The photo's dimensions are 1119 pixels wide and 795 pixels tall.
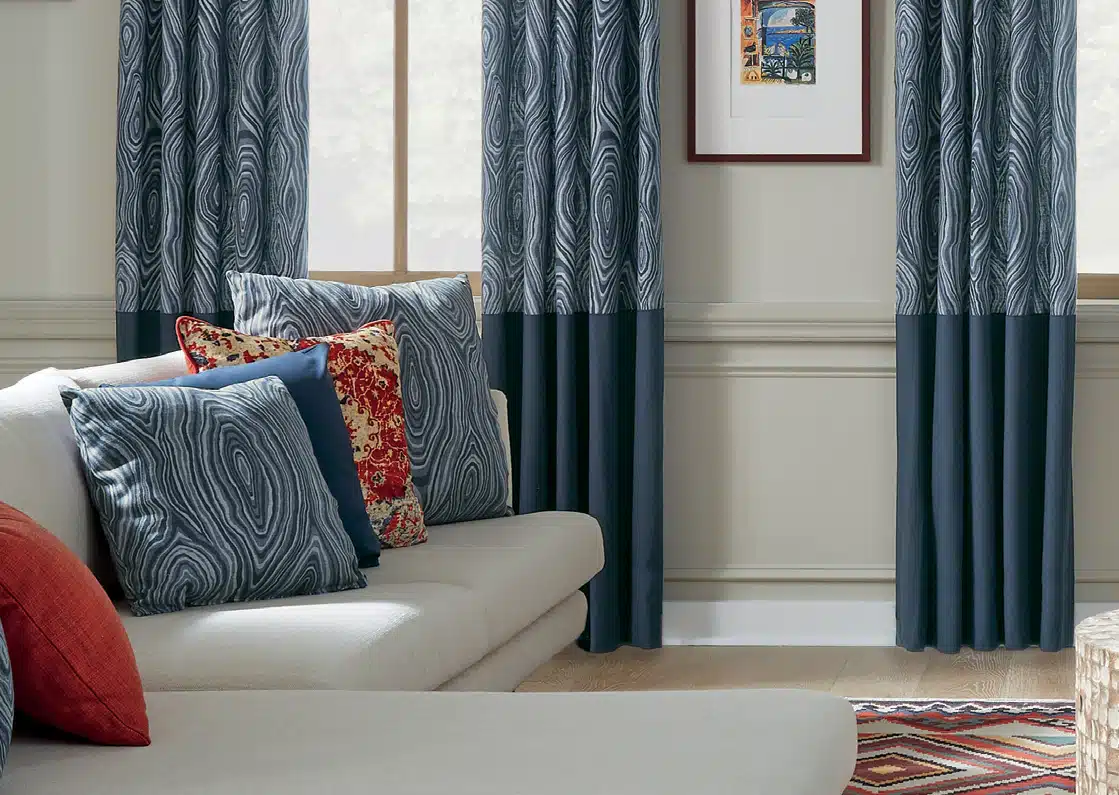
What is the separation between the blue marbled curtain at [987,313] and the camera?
10.8ft

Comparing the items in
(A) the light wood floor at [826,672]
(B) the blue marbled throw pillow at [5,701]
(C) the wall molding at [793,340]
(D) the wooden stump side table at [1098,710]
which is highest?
(C) the wall molding at [793,340]

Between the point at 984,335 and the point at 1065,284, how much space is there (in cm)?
24

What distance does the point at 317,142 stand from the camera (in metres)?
3.69

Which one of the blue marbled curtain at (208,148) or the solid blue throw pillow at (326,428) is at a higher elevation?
the blue marbled curtain at (208,148)

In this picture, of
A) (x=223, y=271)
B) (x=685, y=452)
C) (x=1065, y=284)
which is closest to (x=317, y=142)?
(x=223, y=271)

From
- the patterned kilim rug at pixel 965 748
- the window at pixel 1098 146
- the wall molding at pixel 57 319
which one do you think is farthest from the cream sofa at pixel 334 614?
the window at pixel 1098 146

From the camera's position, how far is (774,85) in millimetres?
3500

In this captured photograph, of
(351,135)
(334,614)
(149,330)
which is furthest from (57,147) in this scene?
(334,614)

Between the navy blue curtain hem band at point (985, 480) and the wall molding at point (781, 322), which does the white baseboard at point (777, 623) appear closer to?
the navy blue curtain hem band at point (985, 480)

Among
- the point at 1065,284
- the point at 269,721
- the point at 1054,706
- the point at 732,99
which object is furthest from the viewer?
the point at 732,99

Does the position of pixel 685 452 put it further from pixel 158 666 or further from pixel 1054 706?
pixel 158 666

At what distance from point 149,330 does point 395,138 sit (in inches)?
34.4

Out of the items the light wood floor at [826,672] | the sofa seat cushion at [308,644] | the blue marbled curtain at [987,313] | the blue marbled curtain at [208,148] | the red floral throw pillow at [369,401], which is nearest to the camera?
the sofa seat cushion at [308,644]

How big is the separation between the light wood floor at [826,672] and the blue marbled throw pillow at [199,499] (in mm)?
1217
